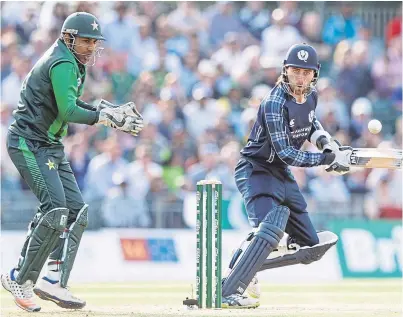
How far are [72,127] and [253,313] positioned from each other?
24.2 feet

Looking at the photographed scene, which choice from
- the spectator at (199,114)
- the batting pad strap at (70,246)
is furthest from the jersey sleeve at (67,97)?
the spectator at (199,114)

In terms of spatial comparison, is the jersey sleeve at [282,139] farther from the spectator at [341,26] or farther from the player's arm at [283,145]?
the spectator at [341,26]

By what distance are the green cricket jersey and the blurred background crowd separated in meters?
5.40

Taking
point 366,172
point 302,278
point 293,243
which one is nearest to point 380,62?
point 366,172

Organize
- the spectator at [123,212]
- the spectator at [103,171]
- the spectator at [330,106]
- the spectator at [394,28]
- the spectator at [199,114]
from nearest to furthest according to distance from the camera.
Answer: the spectator at [123,212] < the spectator at [103,171] < the spectator at [199,114] < the spectator at [330,106] < the spectator at [394,28]

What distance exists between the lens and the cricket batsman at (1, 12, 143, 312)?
800 cm

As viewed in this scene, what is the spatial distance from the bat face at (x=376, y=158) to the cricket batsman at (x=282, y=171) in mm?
80

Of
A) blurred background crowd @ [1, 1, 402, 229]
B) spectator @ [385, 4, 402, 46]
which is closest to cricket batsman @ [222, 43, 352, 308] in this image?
blurred background crowd @ [1, 1, 402, 229]

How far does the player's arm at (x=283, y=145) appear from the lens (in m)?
8.27

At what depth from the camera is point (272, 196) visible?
8.58 meters

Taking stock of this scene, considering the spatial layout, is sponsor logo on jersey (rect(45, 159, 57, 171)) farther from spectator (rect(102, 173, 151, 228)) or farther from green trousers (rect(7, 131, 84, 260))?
spectator (rect(102, 173, 151, 228))

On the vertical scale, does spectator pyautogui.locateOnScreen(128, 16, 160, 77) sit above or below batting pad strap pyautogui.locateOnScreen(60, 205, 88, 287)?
above

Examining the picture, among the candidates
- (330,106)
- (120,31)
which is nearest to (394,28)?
(330,106)

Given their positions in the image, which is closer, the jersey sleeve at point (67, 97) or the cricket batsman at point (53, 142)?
the jersey sleeve at point (67, 97)
